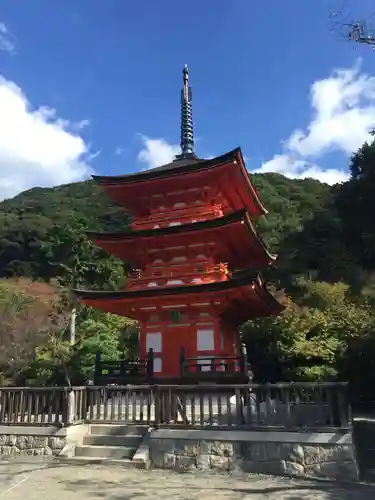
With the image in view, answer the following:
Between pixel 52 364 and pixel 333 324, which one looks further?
pixel 52 364

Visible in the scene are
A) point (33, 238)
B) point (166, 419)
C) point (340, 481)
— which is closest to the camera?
point (340, 481)

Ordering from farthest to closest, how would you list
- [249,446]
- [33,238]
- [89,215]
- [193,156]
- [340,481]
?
[89,215]
[33,238]
[193,156]
[249,446]
[340,481]

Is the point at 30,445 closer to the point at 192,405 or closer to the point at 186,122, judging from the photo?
the point at 192,405

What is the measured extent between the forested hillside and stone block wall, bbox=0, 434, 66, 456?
10.1 m

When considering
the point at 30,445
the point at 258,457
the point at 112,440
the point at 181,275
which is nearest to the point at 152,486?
the point at 258,457

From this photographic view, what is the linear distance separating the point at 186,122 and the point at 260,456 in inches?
671

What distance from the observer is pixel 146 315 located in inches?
649

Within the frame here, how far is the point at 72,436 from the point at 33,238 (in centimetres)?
5335

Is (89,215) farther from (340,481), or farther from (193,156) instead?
(340,481)

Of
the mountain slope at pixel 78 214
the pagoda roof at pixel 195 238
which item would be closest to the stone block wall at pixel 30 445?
the pagoda roof at pixel 195 238

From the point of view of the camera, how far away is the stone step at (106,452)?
32.8 feet

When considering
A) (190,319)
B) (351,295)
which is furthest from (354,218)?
(190,319)

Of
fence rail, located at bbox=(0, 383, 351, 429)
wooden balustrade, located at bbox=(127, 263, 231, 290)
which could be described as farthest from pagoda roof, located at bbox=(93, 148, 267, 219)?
fence rail, located at bbox=(0, 383, 351, 429)

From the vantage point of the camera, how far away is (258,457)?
8945 mm
